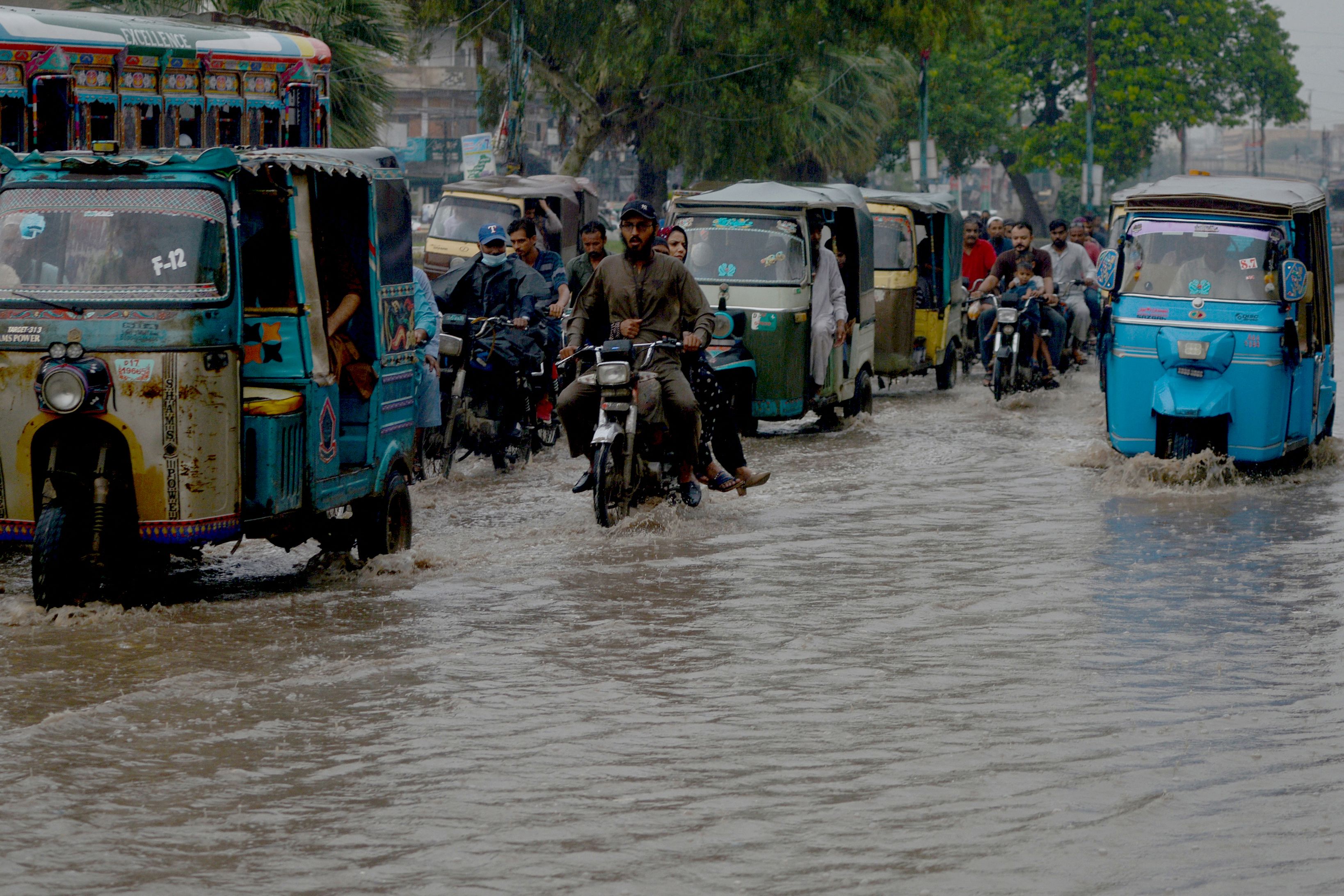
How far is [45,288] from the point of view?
748 cm

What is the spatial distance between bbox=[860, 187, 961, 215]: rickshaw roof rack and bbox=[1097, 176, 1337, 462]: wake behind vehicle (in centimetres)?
652

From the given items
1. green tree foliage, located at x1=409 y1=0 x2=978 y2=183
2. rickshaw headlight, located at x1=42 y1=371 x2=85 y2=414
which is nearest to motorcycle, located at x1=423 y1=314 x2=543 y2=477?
rickshaw headlight, located at x1=42 y1=371 x2=85 y2=414

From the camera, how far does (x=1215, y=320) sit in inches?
475

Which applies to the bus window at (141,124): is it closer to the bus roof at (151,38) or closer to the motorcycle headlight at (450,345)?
the bus roof at (151,38)

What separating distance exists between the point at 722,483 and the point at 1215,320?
11.8 feet

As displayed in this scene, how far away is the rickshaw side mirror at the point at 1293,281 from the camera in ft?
38.9

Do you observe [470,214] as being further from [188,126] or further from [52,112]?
[52,112]

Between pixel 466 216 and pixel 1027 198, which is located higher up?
pixel 1027 198

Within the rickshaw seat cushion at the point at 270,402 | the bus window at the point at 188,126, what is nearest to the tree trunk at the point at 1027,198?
the bus window at the point at 188,126

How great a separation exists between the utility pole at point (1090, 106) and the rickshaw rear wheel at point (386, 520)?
43455 mm

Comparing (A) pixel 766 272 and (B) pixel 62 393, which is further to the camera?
(A) pixel 766 272

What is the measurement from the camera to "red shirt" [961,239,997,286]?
2086 cm

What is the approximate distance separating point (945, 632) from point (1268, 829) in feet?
8.76

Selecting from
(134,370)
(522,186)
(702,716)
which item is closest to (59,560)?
(134,370)
